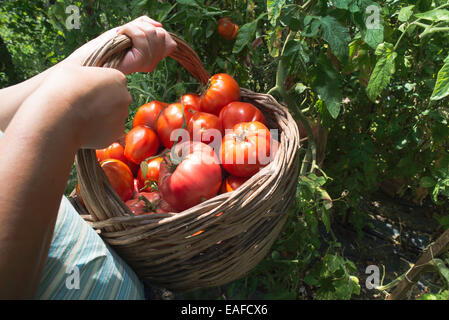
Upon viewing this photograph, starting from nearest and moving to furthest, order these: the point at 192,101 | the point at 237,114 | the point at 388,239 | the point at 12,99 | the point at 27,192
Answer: the point at 27,192
the point at 12,99
the point at 237,114
the point at 192,101
the point at 388,239

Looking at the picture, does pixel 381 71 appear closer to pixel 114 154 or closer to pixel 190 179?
pixel 190 179

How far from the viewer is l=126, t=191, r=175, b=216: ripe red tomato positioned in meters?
0.69

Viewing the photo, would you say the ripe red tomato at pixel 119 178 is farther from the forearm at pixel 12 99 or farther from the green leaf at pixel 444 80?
the green leaf at pixel 444 80

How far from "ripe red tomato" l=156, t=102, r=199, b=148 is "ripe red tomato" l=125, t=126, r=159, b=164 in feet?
0.11

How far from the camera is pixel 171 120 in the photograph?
2.71 feet

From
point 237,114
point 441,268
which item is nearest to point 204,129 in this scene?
point 237,114

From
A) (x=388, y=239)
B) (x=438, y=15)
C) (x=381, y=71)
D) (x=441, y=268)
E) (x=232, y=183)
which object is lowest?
(x=388, y=239)

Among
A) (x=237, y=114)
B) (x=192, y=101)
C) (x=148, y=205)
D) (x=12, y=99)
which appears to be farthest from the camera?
(x=192, y=101)

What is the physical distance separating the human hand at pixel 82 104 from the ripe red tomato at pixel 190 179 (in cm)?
22

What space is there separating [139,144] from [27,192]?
0.52 meters

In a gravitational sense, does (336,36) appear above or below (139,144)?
above
